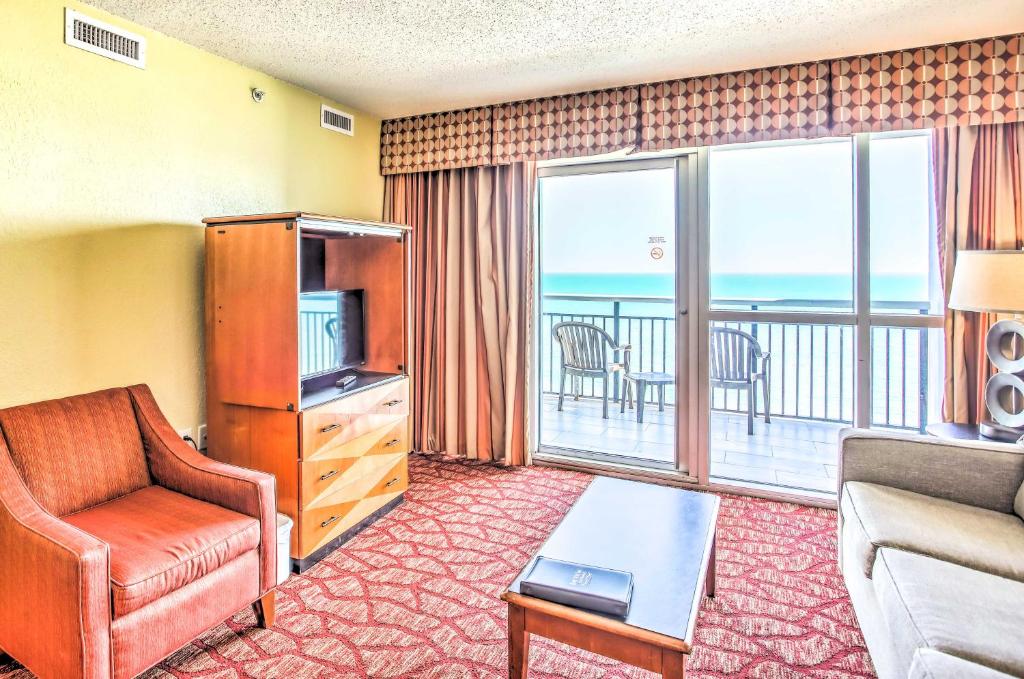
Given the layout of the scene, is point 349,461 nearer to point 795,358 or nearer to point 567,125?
point 567,125

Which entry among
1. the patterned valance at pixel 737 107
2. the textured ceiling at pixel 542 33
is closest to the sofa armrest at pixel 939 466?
the patterned valance at pixel 737 107

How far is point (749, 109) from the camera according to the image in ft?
9.95

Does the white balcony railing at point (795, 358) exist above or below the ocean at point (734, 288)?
below

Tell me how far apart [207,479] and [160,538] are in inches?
12.8

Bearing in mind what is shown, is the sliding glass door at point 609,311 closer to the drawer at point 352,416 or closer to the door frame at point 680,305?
the door frame at point 680,305

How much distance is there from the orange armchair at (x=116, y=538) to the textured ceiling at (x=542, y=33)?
174cm

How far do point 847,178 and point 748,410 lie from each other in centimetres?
183

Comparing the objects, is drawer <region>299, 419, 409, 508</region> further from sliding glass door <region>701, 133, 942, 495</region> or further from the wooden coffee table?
sliding glass door <region>701, 133, 942, 495</region>

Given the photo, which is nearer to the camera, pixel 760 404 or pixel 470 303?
pixel 470 303

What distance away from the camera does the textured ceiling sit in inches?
93.1

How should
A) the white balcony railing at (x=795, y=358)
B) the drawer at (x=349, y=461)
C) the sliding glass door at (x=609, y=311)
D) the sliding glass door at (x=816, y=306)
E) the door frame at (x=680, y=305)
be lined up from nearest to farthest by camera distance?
A: the drawer at (x=349, y=461) → the sliding glass door at (x=816, y=306) → the door frame at (x=680, y=305) → the sliding glass door at (x=609, y=311) → the white balcony railing at (x=795, y=358)

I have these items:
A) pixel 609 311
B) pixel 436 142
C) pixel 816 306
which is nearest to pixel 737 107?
pixel 816 306

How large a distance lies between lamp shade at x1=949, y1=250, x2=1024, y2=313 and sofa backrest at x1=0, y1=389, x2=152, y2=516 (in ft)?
11.6

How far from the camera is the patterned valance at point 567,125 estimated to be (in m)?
3.33
